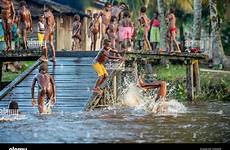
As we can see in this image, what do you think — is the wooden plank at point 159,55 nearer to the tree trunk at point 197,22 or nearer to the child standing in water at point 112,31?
the child standing in water at point 112,31

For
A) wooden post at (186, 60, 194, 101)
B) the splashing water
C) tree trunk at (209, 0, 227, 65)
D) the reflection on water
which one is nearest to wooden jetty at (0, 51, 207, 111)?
wooden post at (186, 60, 194, 101)

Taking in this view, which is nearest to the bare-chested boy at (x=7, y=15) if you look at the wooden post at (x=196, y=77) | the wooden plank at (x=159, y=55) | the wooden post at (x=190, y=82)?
the wooden plank at (x=159, y=55)

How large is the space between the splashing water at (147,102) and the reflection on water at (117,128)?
40cm

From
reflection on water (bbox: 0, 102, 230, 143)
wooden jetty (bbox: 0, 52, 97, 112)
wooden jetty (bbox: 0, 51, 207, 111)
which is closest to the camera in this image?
reflection on water (bbox: 0, 102, 230, 143)

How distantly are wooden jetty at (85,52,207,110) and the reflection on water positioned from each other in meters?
1.11

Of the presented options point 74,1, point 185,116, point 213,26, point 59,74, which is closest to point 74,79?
point 59,74

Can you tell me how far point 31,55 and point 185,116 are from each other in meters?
6.89

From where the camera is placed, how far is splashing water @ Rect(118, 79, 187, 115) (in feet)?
62.6

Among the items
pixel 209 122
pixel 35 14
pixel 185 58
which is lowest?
pixel 209 122

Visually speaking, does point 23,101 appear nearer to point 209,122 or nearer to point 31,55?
point 31,55

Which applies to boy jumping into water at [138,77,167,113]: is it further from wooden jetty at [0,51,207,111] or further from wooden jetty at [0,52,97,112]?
wooden jetty at [0,52,97,112]

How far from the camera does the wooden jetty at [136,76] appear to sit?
20314 millimetres

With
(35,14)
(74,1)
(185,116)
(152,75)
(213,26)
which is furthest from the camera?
(74,1)

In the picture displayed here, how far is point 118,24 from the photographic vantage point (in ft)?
80.9
